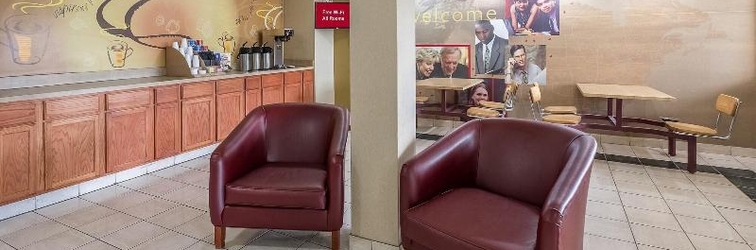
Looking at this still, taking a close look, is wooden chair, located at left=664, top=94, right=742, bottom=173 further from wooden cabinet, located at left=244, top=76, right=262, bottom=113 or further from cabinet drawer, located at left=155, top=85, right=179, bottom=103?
Result: cabinet drawer, located at left=155, top=85, right=179, bottom=103

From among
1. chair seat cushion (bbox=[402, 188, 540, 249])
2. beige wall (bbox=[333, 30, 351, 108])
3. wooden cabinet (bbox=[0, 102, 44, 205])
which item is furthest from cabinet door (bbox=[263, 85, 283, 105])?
chair seat cushion (bbox=[402, 188, 540, 249])

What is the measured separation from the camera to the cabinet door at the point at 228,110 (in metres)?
5.71

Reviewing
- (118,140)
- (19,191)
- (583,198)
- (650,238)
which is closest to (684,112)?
(650,238)

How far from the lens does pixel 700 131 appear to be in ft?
16.6

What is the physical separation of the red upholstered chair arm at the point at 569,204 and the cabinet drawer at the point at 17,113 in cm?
386

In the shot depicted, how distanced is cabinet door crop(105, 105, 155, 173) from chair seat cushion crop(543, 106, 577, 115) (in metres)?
4.83

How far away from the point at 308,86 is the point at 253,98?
125 cm

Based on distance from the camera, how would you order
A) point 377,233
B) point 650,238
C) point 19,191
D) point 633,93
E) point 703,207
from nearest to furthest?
point 377,233 → point 650,238 → point 19,191 → point 703,207 → point 633,93

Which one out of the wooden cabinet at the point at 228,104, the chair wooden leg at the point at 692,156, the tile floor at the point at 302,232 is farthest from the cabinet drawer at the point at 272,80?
the chair wooden leg at the point at 692,156

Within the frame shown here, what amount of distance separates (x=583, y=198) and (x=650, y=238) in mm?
1398

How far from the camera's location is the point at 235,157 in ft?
10.4

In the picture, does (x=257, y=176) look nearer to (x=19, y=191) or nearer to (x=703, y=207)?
(x=19, y=191)

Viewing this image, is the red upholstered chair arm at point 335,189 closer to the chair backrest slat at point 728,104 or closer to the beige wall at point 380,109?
the beige wall at point 380,109

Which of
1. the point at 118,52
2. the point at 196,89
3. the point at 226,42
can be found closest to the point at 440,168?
the point at 196,89
